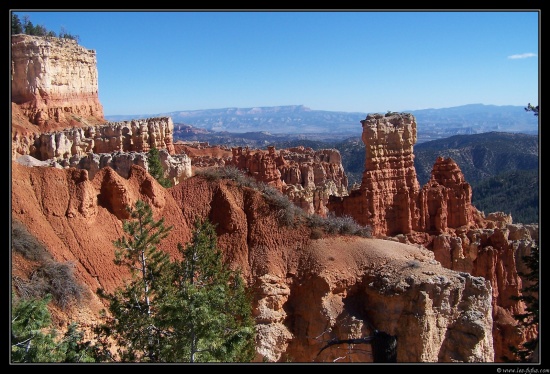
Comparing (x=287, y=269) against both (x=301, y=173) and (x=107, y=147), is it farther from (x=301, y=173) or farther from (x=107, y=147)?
(x=301, y=173)

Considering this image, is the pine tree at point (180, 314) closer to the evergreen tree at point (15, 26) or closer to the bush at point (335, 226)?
the bush at point (335, 226)

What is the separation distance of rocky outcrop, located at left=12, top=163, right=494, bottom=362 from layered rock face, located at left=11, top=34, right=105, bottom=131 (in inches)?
945

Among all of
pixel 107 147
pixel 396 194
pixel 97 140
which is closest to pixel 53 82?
pixel 97 140

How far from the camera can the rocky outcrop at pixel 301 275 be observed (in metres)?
16.4

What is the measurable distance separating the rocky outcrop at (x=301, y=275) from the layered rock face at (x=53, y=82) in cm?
2399

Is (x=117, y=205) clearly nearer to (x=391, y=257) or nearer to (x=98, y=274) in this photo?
(x=98, y=274)

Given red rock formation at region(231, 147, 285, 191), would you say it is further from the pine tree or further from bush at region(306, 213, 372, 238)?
the pine tree

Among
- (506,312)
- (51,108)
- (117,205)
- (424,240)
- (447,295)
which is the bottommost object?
(506,312)

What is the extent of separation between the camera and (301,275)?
1797 cm

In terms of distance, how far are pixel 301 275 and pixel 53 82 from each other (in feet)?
104

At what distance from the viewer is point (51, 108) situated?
1650 inches

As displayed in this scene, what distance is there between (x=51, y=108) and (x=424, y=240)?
91.7 ft
